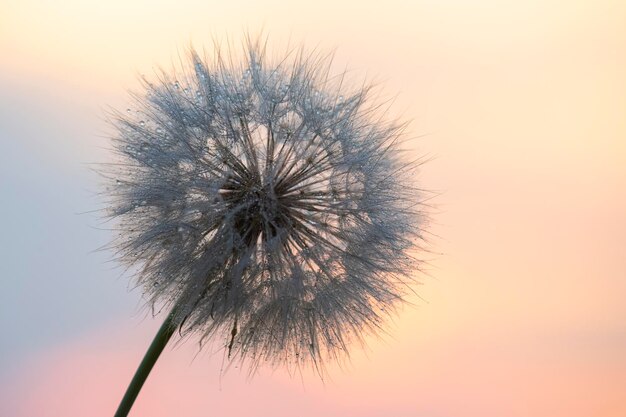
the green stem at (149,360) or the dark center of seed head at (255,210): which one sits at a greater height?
the dark center of seed head at (255,210)

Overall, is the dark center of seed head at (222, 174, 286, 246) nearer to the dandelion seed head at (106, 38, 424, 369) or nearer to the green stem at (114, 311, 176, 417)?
the dandelion seed head at (106, 38, 424, 369)

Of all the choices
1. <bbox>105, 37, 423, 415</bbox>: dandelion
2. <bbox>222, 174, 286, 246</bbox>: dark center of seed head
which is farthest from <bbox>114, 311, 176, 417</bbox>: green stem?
<bbox>222, 174, 286, 246</bbox>: dark center of seed head

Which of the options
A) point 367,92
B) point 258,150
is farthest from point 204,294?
point 367,92

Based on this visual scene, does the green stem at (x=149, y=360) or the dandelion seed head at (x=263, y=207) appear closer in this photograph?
the dandelion seed head at (x=263, y=207)

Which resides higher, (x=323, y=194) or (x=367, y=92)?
(x=367, y=92)

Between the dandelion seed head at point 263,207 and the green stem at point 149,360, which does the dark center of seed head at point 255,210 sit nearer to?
the dandelion seed head at point 263,207

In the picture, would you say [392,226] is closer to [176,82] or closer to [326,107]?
[326,107]

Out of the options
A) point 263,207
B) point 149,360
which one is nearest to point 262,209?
point 263,207

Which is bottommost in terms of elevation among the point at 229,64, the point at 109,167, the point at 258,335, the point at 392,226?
the point at 258,335

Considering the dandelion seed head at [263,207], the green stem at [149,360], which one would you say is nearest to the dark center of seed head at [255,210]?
the dandelion seed head at [263,207]
